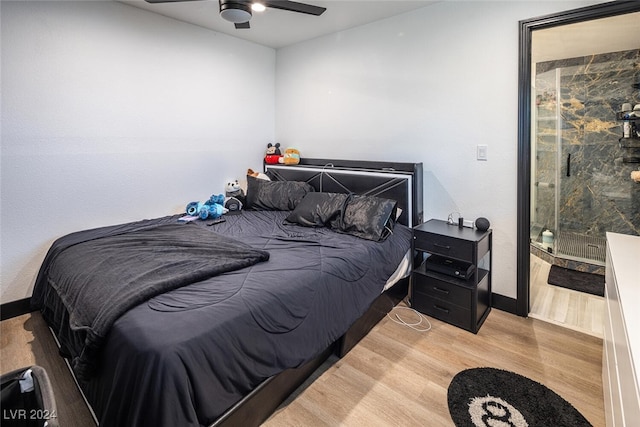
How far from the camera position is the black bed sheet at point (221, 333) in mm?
1161

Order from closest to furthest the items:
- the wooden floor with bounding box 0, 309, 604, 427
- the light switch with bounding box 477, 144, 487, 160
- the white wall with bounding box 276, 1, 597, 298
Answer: the wooden floor with bounding box 0, 309, 604, 427 < the white wall with bounding box 276, 1, 597, 298 < the light switch with bounding box 477, 144, 487, 160

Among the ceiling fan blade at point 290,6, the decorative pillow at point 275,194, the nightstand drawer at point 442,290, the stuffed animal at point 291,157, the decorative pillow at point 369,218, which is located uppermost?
the ceiling fan blade at point 290,6

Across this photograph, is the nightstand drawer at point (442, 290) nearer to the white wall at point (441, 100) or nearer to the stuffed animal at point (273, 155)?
the white wall at point (441, 100)

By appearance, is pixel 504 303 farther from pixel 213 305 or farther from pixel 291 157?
pixel 291 157

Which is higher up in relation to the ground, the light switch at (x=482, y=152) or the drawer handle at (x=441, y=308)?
the light switch at (x=482, y=152)

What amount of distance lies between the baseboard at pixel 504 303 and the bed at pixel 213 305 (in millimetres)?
767

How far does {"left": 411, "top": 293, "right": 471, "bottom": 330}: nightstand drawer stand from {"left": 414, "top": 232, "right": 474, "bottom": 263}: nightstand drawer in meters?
0.38

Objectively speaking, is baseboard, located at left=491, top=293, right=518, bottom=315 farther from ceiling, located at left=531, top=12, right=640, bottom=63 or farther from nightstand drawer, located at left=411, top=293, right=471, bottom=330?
ceiling, located at left=531, top=12, right=640, bottom=63

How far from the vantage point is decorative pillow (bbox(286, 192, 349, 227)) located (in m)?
2.81

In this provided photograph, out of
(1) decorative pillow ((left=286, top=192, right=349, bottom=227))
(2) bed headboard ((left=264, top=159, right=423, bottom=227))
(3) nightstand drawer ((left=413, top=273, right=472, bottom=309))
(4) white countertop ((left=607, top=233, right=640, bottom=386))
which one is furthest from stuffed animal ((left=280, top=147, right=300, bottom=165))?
(4) white countertop ((left=607, top=233, right=640, bottom=386))

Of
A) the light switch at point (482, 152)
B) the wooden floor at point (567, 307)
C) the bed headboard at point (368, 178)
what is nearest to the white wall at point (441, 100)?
the light switch at point (482, 152)

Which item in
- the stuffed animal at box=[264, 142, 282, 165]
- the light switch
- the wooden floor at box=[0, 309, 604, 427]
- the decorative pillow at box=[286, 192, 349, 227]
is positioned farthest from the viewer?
the stuffed animal at box=[264, 142, 282, 165]

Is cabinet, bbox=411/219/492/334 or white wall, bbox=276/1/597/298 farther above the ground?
white wall, bbox=276/1/597/298

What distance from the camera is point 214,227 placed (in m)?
Result: 2.84
